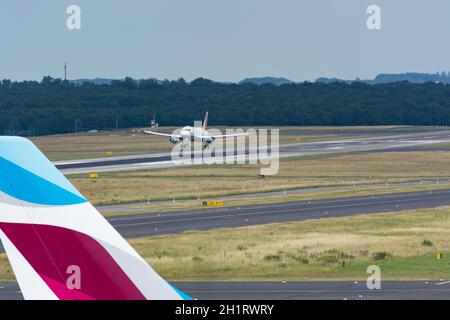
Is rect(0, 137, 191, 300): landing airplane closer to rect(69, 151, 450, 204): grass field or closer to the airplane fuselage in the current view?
rect(69, 151, 450, 204): grass field

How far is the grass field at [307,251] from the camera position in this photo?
167 ft

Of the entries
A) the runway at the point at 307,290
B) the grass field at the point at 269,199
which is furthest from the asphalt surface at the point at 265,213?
the runway at the point at 307,290

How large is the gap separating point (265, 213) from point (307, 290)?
121ft

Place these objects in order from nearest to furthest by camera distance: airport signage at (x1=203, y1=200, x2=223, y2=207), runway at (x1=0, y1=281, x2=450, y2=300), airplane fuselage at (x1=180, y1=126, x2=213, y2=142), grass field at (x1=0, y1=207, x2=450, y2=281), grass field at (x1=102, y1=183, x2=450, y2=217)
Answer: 1. runway at (x1=0, y1=281, x2=450, y2=300)
2. grass field at (x1=0, y1=207, x2=450, y2=281)
3. grass field at (x1=102, y1=183, x2=450, y2=217)
4. airport signage at (x1=203, y1=200, x2=223, y2=207)
5. airplane fuselage at (x1=180, y1=126, x2=213, y2=142)

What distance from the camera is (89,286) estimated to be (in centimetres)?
1583

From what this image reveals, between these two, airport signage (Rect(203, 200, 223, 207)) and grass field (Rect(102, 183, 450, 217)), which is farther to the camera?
airport signage (Rect(203, 200, 223, 207))

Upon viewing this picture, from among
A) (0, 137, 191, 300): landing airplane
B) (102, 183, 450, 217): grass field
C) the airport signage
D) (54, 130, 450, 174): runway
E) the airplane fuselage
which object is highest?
(0, 137, 191, 300): landing airplane

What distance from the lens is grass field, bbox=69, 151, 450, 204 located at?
102625 millimetres

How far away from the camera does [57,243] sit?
15.8m

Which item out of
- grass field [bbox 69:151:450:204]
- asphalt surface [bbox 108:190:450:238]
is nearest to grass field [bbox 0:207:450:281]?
asphalt surface [bbox 108:190:450:238]

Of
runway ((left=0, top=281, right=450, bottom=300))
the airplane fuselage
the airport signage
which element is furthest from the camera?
the airplane fuselage

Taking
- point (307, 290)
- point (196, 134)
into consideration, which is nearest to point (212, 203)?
point (307, 290)

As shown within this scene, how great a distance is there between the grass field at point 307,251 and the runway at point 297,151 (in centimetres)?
6105

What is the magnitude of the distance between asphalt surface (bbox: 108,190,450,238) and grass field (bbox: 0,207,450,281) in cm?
373
